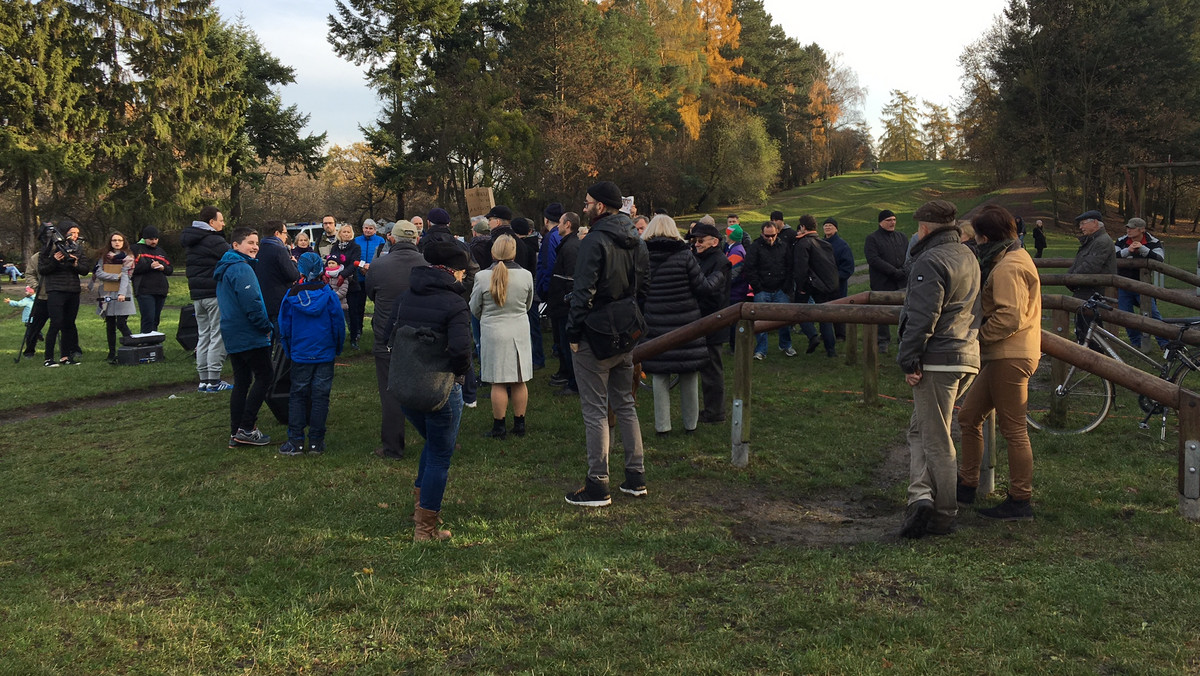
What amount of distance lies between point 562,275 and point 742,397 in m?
3.56

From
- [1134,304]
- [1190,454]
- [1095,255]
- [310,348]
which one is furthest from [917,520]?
[1134,304]

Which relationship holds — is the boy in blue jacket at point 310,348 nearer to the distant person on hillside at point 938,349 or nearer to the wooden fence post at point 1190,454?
the distant person on hillside at point 938,349

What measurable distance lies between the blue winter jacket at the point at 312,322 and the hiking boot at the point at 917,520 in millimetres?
4855

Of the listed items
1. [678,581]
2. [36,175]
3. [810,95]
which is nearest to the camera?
[678,581]

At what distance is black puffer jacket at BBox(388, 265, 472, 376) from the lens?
17.0 ft

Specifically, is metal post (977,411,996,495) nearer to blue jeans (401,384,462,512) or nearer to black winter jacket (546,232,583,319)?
blue jeans (401,384,462,512)

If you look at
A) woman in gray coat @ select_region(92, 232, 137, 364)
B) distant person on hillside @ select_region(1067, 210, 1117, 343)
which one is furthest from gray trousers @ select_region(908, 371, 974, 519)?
woman in gray coat @ select_region(92, 232, 137, 364)

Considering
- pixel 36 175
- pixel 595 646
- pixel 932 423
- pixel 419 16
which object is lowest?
pixel 595 646

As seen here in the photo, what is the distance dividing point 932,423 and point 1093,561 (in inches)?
43.5

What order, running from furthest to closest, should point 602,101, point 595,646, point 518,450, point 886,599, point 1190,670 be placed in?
point 602,101 → point 518,450 → point 886,599 → point 595,646 → point 1190,670

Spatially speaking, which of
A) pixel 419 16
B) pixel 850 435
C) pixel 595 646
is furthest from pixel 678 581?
pixel 419 16

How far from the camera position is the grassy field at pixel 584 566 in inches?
145

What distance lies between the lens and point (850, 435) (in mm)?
7711

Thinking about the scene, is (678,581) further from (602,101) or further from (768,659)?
(602,101)
